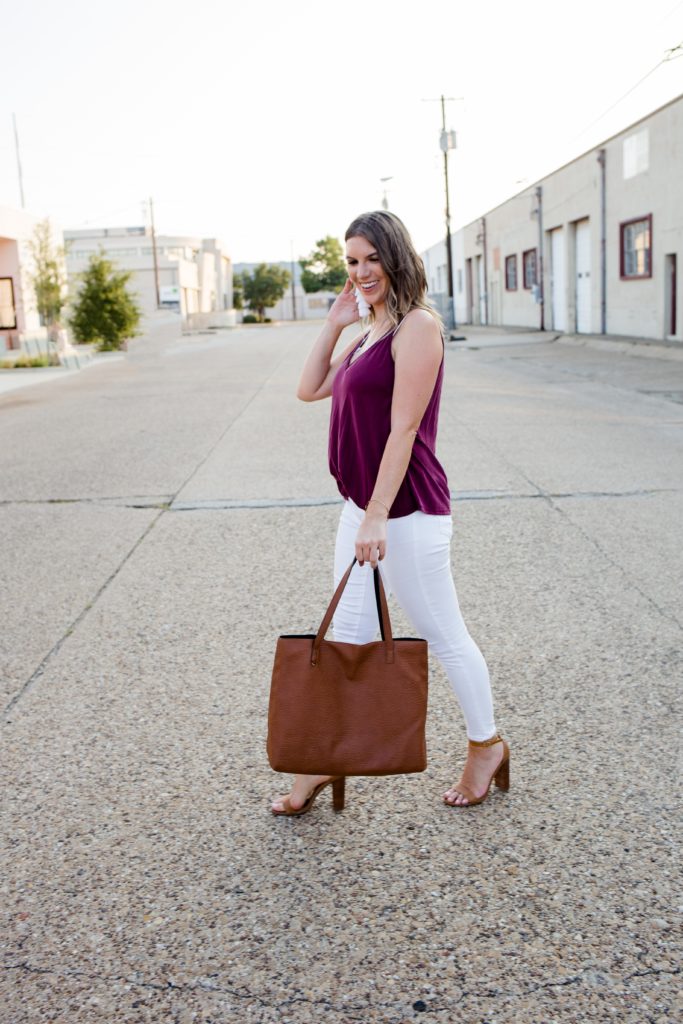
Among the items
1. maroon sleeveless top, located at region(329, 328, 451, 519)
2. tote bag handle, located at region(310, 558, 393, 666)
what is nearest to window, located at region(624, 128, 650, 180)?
maroon sleeveless top, located at region(329, 328, 451, 519)

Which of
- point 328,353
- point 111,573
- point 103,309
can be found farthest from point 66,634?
point 103,309

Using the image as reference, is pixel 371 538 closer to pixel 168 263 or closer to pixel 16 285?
pixel 16 285

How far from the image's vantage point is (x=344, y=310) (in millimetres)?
3312

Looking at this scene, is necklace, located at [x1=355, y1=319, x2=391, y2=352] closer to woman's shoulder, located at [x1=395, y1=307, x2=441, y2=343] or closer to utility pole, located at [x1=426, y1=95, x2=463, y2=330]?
woman's shoulder, located at [x1=395, y1=307, x2=441, y2=343]

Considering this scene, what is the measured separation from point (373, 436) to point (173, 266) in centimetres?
8009

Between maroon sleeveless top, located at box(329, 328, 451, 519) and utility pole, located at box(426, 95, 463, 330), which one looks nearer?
maroon sleeveless top, located at box(329, 328, 451, 519)

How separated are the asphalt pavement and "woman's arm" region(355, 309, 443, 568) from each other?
3.11ft

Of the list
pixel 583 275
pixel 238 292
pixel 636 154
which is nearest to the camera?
pixel 636 154

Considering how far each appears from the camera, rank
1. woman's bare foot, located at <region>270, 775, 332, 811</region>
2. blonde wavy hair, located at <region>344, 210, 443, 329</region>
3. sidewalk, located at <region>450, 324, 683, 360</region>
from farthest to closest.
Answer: sidewalk, located at <region>450, 324, 683, 360</region> → woman's bare foot, located at <region>270, 775, 332, 811</region> → blonde wavy hair, located at <region>344, 210, 443, 329</region>

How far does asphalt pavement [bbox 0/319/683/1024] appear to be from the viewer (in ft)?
8.10

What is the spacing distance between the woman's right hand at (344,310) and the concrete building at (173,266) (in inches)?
2677

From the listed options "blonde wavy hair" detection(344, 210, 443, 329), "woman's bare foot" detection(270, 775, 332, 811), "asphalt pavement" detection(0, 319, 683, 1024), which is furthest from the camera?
"woman's bare foot" detection(270, 775, 332, 811)

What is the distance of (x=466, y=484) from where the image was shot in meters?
8.77

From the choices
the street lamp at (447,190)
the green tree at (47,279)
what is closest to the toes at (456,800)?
the green tree at (47,279)
